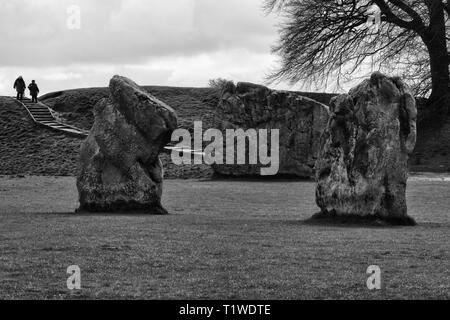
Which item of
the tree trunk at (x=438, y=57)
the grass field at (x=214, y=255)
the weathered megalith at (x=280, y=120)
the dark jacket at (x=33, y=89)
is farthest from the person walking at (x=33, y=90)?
the grass field at (x=214, y=255)

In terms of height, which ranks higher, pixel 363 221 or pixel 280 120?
pixel 280 120

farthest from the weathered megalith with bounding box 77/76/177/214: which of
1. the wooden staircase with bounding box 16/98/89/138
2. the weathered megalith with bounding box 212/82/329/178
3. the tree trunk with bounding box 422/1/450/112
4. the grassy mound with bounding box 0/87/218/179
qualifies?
the wooden staircase with bounding box 16/98/89/138

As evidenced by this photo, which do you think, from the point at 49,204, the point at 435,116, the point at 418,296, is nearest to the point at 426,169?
the point at 435,116

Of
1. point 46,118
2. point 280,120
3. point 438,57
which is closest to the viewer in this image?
point 280,120

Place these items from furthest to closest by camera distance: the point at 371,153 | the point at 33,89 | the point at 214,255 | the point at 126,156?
the point at 33,89 < the point at 126,156 < the point at 371,153 < the point at 214,255

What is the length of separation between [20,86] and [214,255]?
171 ft

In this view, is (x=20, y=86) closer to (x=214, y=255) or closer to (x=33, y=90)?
(x=33, y=90)

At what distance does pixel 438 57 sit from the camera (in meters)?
49.6

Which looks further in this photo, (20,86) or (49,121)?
(20,86)

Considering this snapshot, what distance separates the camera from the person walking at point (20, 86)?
66938mm

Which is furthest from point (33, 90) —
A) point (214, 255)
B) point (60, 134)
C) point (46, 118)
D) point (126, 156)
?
point (214, 255)

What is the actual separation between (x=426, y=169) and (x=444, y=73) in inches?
194

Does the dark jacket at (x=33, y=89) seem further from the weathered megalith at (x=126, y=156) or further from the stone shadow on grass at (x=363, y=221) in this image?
the stone shadow on grass at (x=363, y=221)

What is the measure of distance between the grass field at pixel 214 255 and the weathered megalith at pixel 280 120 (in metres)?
19.0
